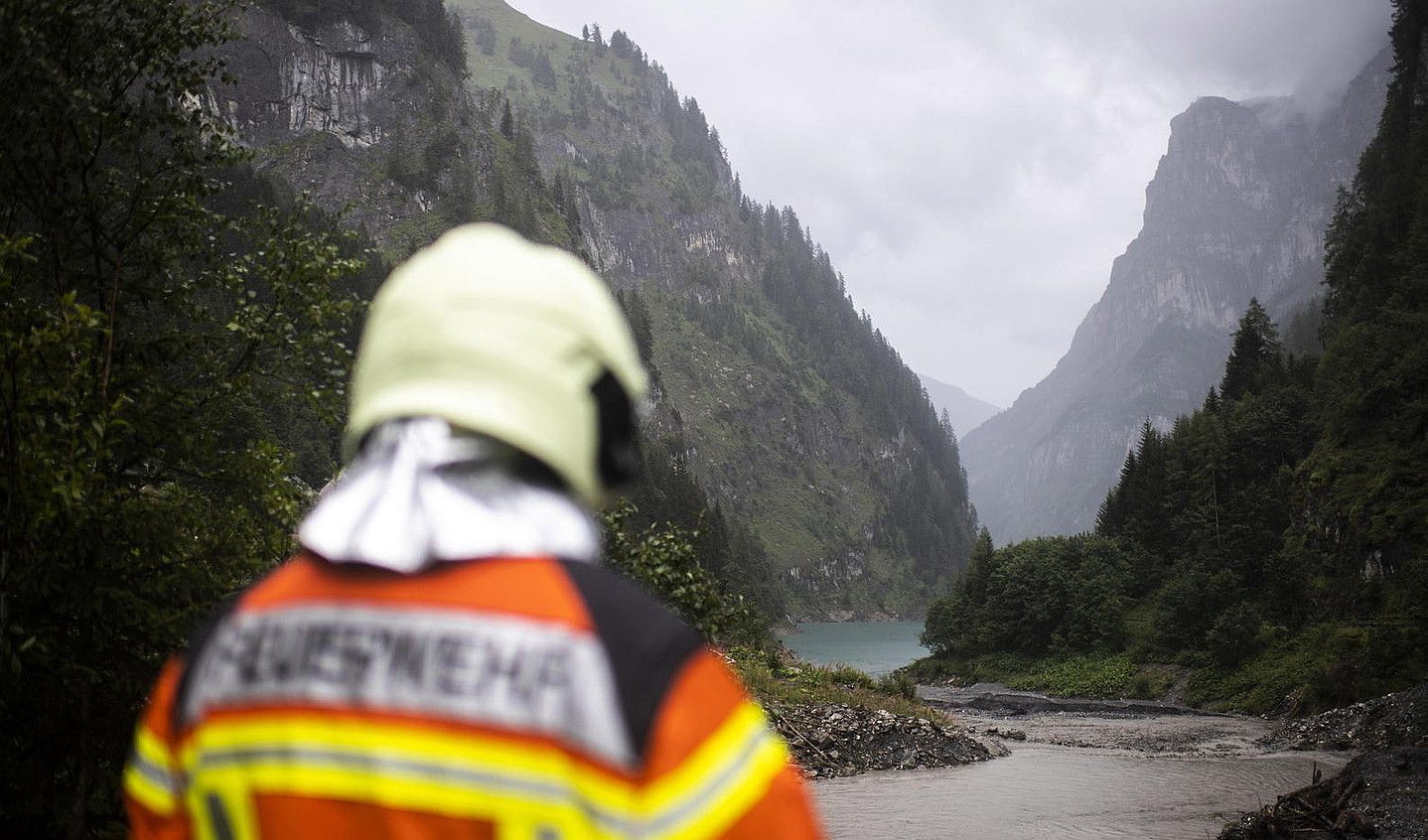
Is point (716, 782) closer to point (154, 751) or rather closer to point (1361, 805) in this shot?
point (154, 751)

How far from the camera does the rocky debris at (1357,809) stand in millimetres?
18062

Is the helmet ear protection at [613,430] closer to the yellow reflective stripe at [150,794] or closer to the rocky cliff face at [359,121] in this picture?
the yellow reflective stripe at [150,794]

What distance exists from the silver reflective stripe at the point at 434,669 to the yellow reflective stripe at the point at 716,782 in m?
0.07

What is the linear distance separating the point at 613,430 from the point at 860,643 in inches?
5032

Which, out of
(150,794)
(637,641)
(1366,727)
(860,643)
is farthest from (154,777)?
(860,643)

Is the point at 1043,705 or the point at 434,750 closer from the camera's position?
the point at 434,750

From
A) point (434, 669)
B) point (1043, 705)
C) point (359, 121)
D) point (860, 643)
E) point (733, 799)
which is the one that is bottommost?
point (860, 643)

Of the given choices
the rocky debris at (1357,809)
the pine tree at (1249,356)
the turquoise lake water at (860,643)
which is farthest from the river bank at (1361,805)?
the pine tree at (1249,356)

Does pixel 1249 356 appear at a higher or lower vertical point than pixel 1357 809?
higher

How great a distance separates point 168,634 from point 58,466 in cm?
169

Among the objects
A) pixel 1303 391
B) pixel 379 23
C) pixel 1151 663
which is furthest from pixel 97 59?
pixel 379 23

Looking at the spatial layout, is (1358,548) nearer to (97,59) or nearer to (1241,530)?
(1241,530)

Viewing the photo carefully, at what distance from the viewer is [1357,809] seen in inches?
753

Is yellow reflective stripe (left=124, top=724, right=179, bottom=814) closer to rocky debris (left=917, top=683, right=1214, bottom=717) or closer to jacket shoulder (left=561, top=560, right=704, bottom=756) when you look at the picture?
jacket shoulder (left=561, top=560, right=704, bottom=756)
